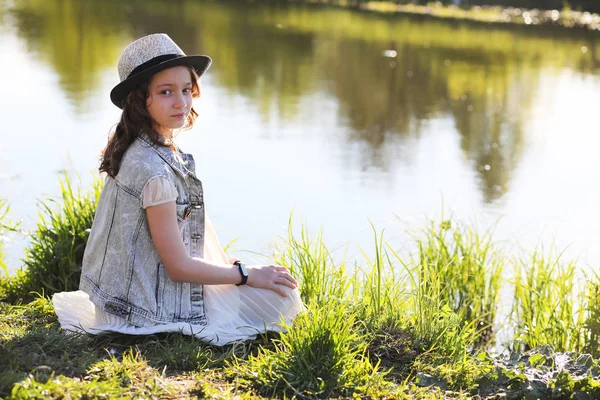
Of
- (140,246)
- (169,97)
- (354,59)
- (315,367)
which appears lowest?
(315,367)

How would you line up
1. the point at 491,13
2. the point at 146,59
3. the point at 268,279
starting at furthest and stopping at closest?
1. the point at 491,13
2. the point at 268,279
3. the point at 146,59

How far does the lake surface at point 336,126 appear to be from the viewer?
603cm

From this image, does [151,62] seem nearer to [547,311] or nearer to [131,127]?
[131,127]

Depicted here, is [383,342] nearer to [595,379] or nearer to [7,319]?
[595,379]

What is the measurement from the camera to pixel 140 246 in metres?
2.97

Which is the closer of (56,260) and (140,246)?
(140,246)

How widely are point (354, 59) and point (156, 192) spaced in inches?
430

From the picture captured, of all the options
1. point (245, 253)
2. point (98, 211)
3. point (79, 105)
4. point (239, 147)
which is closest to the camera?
point (98, 211)

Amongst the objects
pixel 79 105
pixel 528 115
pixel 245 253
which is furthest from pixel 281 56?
pixel 245 253

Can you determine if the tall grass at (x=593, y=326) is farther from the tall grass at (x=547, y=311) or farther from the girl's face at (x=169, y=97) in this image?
the girl's face at (x=169, y=97)

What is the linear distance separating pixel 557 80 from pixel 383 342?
34.1 feet

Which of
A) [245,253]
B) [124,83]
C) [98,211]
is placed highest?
[124,83]

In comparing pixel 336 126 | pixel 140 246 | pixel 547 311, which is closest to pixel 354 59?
pixel 336 126

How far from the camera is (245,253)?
15.9ft
